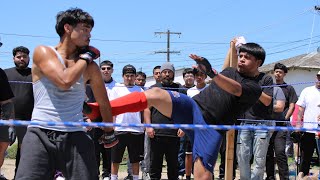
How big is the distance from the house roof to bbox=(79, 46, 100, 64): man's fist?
26272 mm

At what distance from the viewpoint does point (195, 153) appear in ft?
14.3

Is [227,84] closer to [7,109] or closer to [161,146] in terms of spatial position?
[161,146]

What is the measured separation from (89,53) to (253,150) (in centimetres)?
364

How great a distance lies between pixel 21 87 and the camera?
7.22m

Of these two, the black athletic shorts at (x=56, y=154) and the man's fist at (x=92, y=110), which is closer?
the black athletic shorts at (x=56, y=154)

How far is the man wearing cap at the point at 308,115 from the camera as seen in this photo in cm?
799

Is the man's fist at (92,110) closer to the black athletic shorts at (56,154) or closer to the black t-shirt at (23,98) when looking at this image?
the black athletic shorts at (56,154)

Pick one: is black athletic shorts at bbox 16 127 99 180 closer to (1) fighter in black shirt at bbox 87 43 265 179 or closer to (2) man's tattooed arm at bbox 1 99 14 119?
(1) fighter in black shirt at bbox 87 43 265 179

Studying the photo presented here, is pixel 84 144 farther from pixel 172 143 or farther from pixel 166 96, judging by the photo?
pixel 172 143

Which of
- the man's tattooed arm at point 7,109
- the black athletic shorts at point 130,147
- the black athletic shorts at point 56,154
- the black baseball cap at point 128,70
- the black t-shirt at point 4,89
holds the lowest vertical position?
the black athletic shorts at point 130,147

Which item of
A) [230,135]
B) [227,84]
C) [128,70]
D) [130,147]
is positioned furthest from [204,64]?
[128,70]

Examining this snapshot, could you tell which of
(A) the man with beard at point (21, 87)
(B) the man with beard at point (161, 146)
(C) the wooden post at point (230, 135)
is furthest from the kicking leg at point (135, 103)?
(A) the man with beard at point (21, 87)

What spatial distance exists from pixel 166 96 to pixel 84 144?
100cm

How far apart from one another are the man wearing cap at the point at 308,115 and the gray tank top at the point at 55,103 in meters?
5.42
